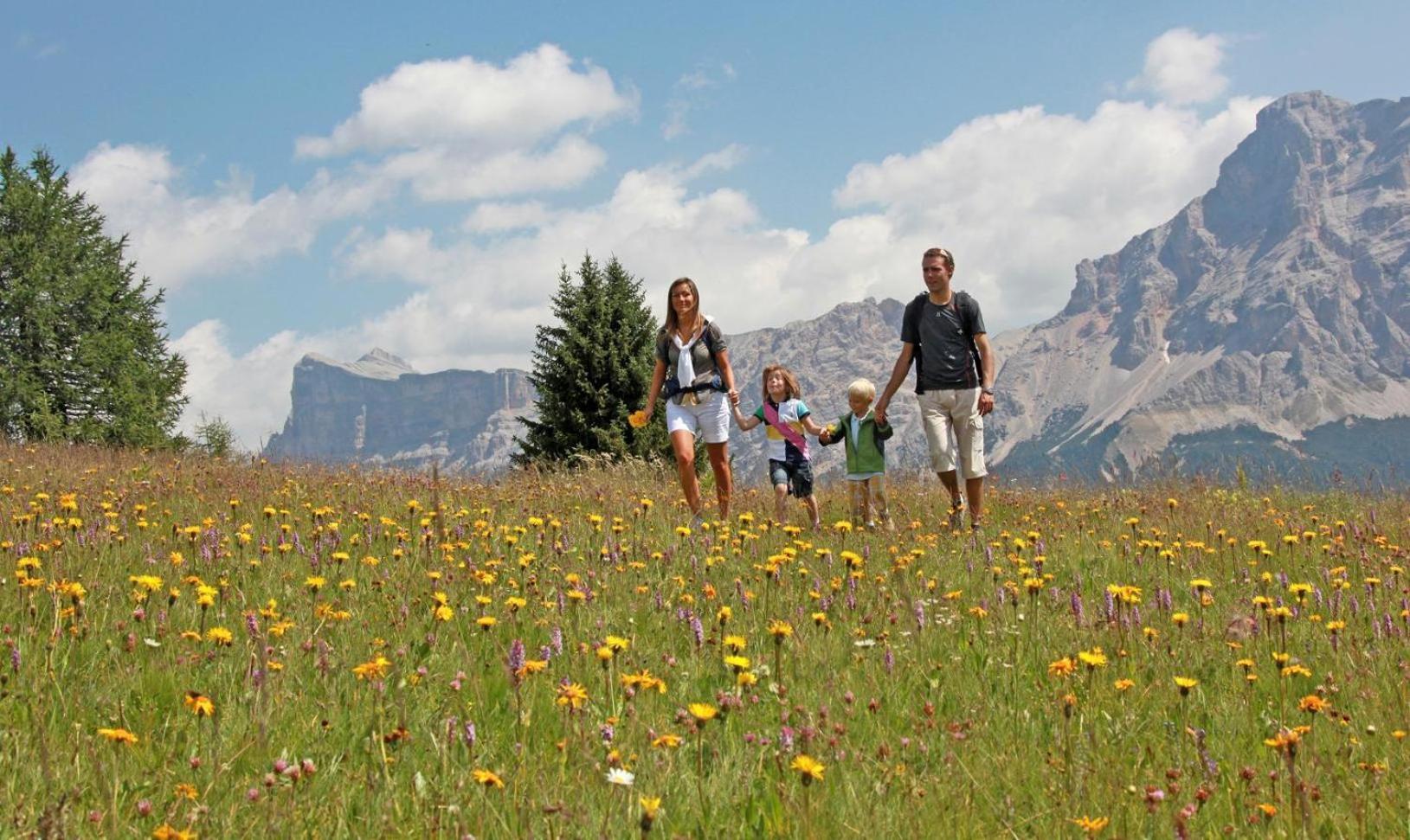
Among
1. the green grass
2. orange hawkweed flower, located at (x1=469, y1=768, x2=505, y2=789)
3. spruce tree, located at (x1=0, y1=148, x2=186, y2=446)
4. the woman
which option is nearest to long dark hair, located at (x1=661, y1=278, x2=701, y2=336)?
the woman

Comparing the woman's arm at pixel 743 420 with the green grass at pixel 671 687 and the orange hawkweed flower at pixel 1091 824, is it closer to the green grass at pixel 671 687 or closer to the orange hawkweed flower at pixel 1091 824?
the green grass at pixel 671 687

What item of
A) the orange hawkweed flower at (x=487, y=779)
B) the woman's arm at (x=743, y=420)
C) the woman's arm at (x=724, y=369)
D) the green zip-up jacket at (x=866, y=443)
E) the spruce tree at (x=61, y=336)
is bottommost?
the orange hawkweed flower at (x=487, y=779)

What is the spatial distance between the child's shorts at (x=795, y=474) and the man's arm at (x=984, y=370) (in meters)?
1.79

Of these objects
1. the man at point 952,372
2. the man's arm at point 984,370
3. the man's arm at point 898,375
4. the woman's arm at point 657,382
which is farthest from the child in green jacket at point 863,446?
the woman's arm at point 657,382

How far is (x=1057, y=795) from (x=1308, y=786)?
68 centimetres

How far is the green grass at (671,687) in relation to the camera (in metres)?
2.51

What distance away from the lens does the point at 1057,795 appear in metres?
2.64

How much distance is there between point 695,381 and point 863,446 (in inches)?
72.3

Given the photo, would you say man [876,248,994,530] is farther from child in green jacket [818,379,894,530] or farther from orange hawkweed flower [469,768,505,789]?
orange hawkweed flower [469,768,505,789]

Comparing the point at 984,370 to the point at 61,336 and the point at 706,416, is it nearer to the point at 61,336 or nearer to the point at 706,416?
the point at 706,416

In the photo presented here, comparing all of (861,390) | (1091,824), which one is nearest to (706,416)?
(861,390)

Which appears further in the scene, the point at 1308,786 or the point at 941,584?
the point at 941,584

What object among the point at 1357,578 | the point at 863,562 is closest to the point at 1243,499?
the point at 1357,578

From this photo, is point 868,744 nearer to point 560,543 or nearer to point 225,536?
point 560,543
